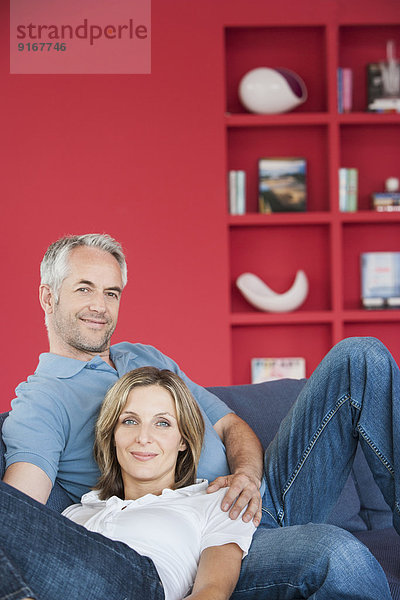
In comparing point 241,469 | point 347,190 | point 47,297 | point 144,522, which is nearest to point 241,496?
point 241,469

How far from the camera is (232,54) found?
13.2 ft

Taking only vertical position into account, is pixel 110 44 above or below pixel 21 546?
above

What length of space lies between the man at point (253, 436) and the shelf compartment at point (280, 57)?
7.72ft

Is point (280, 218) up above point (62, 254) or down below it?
above

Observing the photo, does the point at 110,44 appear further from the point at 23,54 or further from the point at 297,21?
the point at 297,21

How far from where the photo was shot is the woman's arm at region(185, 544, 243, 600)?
4.06ft

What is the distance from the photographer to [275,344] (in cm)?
400

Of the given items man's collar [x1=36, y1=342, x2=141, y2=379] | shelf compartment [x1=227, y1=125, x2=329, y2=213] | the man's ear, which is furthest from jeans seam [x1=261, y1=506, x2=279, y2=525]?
shelf compartment [x1=227, y1=125, x2=329, y2=213]

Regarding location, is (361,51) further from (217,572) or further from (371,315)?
(217,572)

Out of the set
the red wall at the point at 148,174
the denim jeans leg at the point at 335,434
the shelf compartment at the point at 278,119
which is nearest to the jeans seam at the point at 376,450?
the denim jeans leg at the point at 335,434

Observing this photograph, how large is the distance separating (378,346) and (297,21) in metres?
2.76

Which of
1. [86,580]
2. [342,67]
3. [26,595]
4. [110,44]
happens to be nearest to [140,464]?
[86,580]

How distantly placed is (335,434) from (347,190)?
2449 millimetres

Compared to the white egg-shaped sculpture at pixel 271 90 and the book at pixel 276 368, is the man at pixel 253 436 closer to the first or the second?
the book at pixel 276 368
